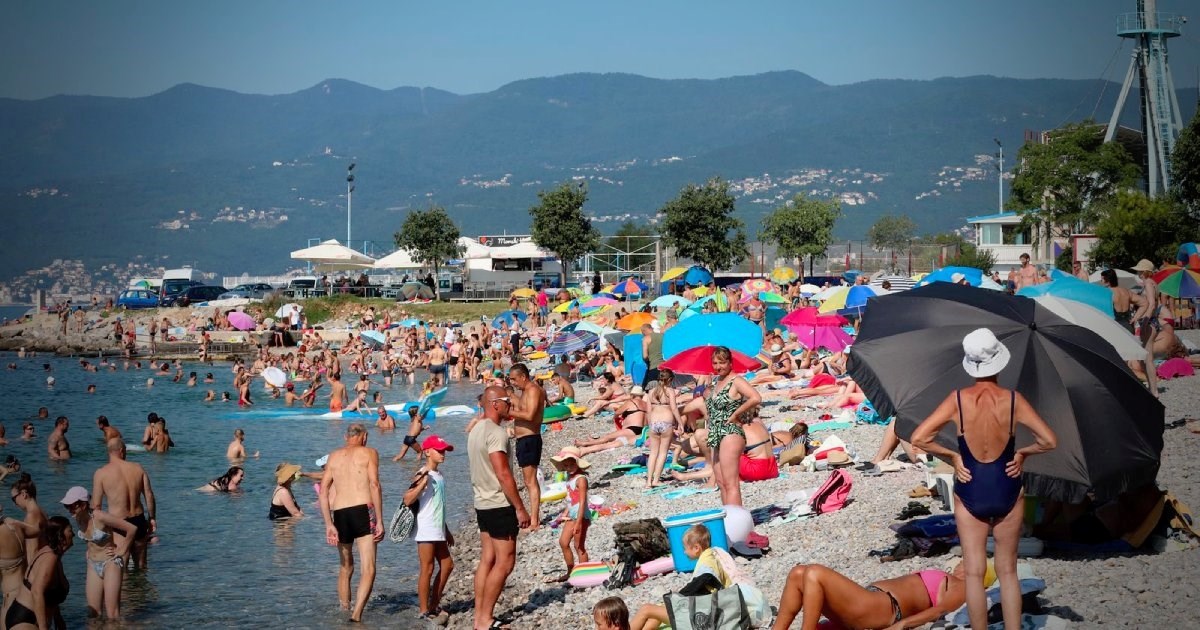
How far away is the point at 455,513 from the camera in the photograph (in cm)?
1363

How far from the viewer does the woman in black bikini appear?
15711mm

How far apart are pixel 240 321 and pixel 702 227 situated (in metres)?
20.7

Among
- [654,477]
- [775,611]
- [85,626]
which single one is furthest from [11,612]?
[654,477]

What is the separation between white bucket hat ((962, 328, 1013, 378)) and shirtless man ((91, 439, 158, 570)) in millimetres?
6680

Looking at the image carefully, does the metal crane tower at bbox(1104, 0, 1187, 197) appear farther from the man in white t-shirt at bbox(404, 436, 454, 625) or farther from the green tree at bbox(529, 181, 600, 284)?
the man in white t-shirt at bbox(404, 436, 454, 625)

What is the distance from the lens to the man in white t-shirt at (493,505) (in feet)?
24.8

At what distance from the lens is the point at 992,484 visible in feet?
17.8

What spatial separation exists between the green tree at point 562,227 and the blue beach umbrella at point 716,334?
1637 inches

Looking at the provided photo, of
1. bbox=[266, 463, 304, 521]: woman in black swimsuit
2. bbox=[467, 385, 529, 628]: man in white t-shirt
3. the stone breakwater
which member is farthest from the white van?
bbox=[467, 385, 529, 628]: man in white t-shirt

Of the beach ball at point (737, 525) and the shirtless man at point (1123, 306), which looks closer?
the beach ball at point (737, 525)

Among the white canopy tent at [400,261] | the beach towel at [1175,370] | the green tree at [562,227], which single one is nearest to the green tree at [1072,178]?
the green tree at [562,227]

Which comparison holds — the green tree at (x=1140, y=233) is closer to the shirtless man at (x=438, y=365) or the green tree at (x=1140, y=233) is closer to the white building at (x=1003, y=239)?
the shirtless man at (x=438, y=365)

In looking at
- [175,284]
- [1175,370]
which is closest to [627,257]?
[175,284]

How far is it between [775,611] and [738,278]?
40411mm
